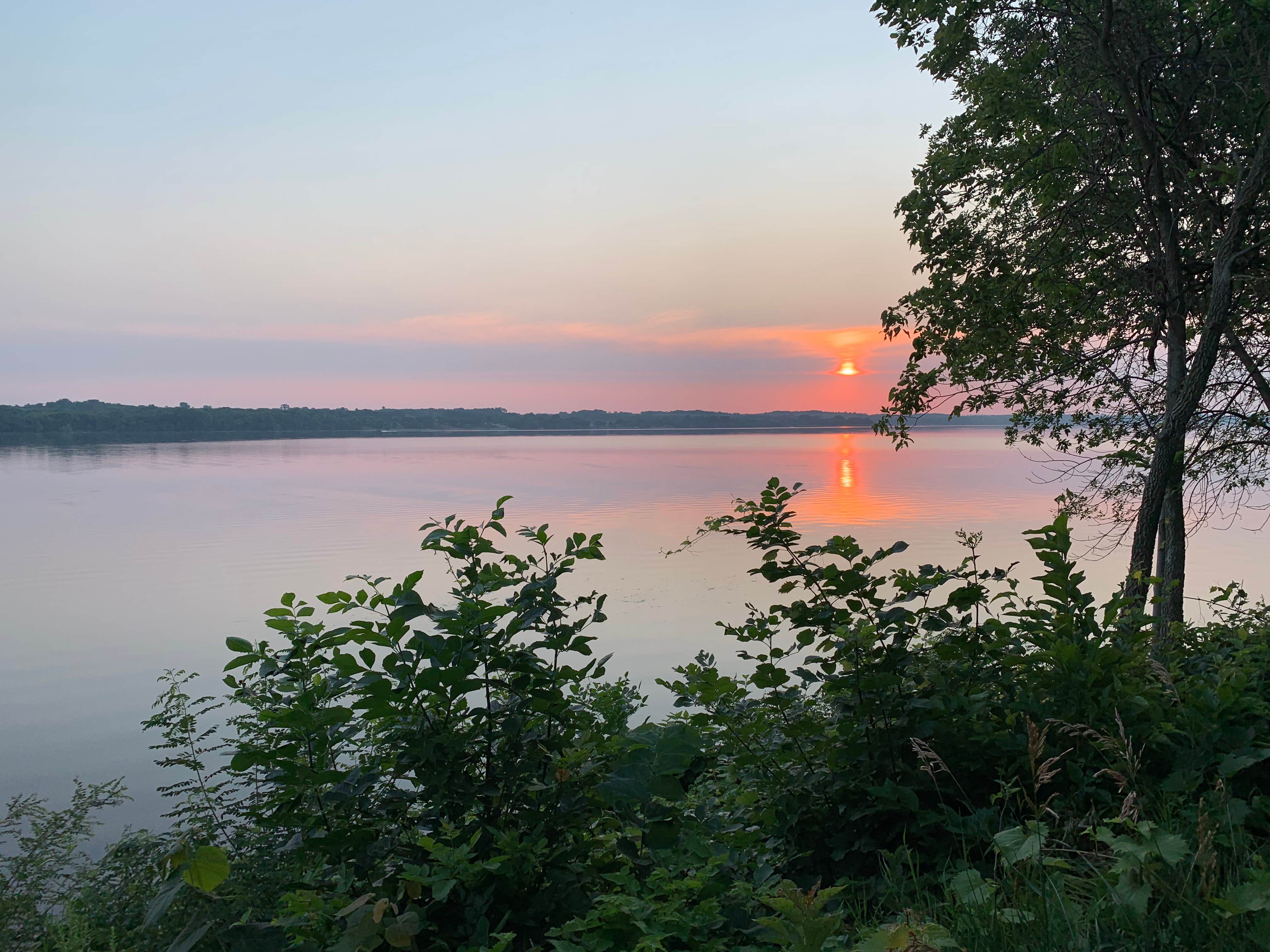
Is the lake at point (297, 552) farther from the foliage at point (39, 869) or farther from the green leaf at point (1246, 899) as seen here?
the green leaf at point (1246, 899)

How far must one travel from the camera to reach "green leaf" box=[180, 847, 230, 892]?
2.52 metres

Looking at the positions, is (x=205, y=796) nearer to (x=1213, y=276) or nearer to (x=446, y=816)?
(x=446, y=816)

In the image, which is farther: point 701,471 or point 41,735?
point 701,471

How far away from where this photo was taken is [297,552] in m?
23.4

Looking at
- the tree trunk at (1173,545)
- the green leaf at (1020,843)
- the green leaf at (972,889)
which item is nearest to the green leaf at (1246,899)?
the green leaf at (1020,843)

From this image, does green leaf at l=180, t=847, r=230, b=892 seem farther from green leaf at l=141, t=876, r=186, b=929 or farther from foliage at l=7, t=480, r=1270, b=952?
green leaf at l=141, t=876, r=186, b=929

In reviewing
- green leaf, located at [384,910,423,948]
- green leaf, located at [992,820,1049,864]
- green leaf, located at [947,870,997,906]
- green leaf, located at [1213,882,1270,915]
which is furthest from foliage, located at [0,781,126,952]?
green leaf, located at [1213,882,1270,915]

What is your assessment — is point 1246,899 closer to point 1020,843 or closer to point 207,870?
point 1020,843

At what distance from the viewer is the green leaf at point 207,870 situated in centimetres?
252

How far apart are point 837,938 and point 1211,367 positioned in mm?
7520

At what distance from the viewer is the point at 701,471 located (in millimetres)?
57094

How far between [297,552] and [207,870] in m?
22.5

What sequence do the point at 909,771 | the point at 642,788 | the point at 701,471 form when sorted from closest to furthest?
the point at 642,788 → the point at 909,771 → the point at 701,471

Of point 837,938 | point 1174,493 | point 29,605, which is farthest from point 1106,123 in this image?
point 29,605
